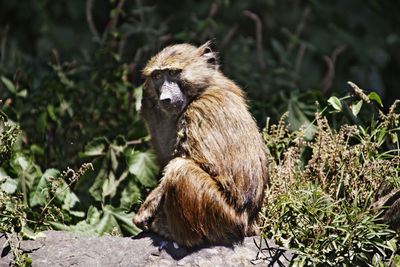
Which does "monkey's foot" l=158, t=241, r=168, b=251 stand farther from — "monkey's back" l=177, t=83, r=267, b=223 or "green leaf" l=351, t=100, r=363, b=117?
"green leaf" l=351, t=100, r=363, b=117

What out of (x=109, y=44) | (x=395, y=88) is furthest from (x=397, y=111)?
(x=395, y=88)

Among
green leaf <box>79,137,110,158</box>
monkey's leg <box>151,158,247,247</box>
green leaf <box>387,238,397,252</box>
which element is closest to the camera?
green leaf <box>387,238,397,252</box>

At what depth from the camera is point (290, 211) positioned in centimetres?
333

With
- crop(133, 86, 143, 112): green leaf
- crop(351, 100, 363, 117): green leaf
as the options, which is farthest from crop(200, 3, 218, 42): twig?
crop(351, 100, 363, 117): green leaf

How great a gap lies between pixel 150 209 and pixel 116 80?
236 centimetres

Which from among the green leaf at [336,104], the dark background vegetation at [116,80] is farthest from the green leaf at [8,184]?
the green leaf at [336,104]

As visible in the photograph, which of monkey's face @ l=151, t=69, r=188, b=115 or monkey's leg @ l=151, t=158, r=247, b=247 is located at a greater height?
monkey's face @ l=151, t=69, r=188, b=115

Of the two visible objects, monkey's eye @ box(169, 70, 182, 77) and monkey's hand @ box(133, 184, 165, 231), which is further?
monkey's eye @ box(169, 70, 182, 77)

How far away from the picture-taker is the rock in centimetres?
315

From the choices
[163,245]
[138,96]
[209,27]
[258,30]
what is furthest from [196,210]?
[209,27]

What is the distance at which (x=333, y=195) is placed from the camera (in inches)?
146

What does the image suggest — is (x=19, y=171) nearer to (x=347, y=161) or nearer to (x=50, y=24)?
(x=347, y=161)

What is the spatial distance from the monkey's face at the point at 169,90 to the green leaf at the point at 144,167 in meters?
0.63

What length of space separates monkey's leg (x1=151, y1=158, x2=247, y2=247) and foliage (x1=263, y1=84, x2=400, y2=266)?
33 centimetres
